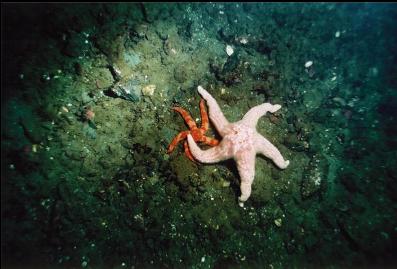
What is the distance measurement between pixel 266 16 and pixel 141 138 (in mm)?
3486

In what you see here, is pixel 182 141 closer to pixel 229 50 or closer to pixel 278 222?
pixel 229 50

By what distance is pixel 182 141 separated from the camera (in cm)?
425

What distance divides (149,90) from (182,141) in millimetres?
1004

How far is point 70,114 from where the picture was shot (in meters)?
3.91

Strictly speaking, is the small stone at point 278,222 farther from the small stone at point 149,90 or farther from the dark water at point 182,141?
the small stone at point 149,90

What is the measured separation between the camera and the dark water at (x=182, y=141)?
3.66 m

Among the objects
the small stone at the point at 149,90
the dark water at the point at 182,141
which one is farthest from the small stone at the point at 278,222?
the small stone at the point at 149,90

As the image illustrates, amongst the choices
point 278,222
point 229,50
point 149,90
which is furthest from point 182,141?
point 278,222

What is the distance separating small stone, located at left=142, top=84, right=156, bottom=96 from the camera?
429 centimetres

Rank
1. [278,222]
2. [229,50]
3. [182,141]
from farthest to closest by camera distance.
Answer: [229,50]
[278,222]
[182,141]

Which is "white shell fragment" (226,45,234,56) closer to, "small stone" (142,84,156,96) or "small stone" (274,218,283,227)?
"small stone" (142,84,156,96)

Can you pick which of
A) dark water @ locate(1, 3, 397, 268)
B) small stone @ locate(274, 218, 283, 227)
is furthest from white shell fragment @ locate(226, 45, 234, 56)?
small stone @ locate(274, 218, 283, 227)

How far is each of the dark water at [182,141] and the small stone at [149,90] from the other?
0.06 feet

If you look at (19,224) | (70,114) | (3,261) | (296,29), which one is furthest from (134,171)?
(296,29)
